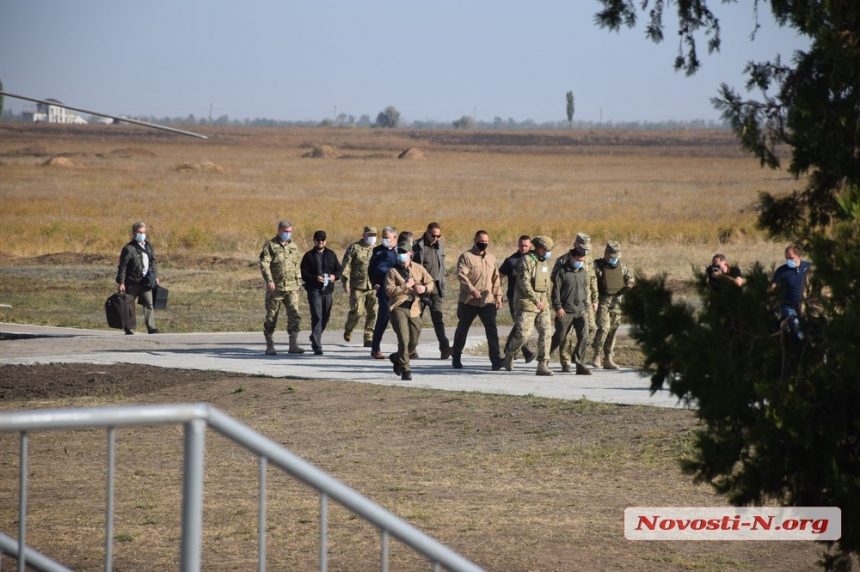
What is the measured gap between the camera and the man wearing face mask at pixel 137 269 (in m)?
18.2

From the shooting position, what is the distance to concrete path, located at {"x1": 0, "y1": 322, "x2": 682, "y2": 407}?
46.5ft

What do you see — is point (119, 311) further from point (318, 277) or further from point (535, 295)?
point (535, 295)

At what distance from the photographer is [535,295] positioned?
14953 millimetres

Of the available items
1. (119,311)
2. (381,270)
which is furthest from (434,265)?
(119,311)

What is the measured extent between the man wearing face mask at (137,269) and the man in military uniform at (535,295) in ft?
20.8

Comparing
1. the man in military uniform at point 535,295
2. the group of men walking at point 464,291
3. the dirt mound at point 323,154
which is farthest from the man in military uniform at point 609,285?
the dirt mound at point 323,154

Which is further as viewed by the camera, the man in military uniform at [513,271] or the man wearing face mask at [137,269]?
the man wearing face mask at [137,269]

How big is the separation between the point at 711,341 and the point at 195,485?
272 cm

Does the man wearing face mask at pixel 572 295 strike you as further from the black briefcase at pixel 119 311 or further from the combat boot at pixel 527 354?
the black briefcase at pixel 119 311

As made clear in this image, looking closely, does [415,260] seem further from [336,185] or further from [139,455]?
[336,185]

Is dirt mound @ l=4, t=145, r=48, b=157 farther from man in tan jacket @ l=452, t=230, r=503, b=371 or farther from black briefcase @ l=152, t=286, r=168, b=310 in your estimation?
man in tan jacket @ l=452, t=230, r=503, b=371

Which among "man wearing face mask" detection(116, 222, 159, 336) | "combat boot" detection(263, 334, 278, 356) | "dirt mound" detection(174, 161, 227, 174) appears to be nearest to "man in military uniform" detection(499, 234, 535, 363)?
"combat boot" detection(263, 334, 278, 356)

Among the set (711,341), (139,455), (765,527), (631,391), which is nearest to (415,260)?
(631,391)

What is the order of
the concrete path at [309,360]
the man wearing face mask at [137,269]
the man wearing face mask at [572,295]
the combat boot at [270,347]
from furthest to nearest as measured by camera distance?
the man wearing face mask at [137,269] → the combat boot at [270,347] → the man wearing face mask at [572,295] → the concrete path at [309,360]
